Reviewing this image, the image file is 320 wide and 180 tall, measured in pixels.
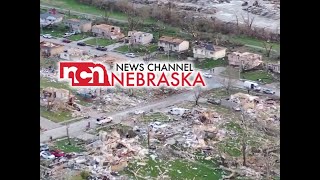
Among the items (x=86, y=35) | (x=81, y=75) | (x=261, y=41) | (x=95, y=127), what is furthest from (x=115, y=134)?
(x=261, y=41)

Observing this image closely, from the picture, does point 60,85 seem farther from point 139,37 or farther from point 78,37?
point 139,37

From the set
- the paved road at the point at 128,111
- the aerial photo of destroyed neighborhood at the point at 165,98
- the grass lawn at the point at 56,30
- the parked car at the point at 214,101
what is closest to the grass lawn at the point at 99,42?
the aerial photo of destroyed neighborhood at the point at 165,98

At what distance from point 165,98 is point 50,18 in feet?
4.22

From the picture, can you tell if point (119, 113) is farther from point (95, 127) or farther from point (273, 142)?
point (273, 142)

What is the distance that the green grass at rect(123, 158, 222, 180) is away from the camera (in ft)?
15.8

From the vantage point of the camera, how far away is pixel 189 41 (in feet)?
17.6

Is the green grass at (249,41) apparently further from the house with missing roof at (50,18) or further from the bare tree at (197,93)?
the house with missing roof at (50,18)

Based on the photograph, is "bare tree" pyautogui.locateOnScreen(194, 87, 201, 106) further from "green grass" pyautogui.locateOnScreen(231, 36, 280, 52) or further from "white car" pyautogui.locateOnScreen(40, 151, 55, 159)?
"white car" pyautogui.locateOnScreen(40, 151, 55, 159)

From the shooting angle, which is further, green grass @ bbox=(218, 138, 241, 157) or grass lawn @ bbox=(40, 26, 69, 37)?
grass lawn @ bbox=(40, 26, 69, 37)

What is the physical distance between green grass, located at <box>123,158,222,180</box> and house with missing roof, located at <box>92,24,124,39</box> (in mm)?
1248

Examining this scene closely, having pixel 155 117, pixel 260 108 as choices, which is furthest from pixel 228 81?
pixel 155 117

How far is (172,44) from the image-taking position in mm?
5289

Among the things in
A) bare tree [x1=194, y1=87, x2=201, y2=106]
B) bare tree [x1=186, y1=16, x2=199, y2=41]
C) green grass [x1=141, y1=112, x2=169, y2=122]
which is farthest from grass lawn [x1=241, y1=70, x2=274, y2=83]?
green grass [x1=141, y1=112, x2=169, y2=122]

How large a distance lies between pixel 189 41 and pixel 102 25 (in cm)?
83
